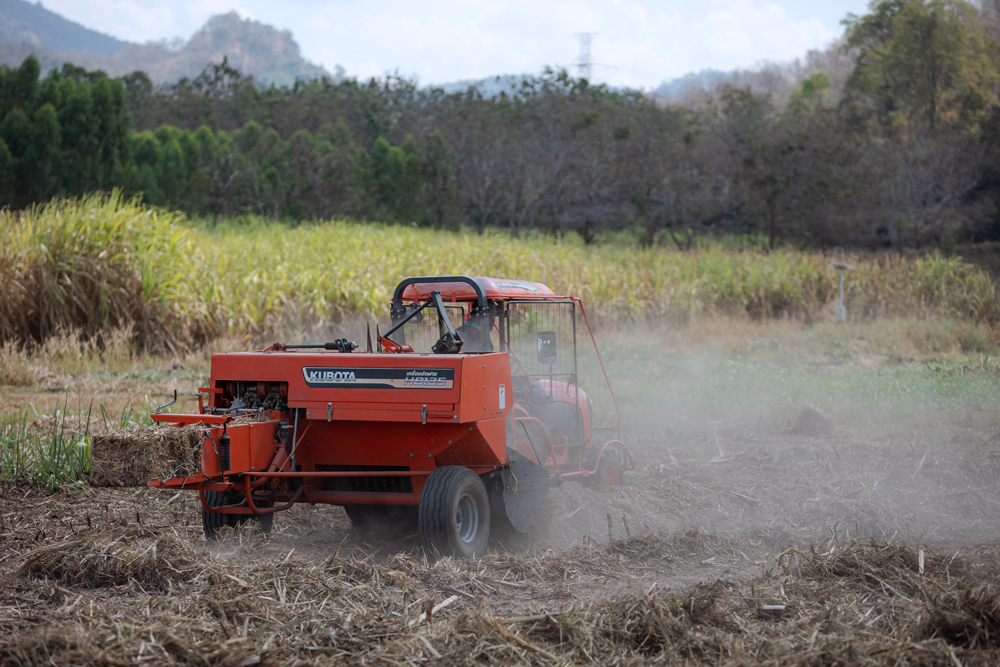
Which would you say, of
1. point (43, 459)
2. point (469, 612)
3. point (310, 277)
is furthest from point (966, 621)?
point (310, 277)

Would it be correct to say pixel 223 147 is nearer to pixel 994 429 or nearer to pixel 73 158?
pixel 73 158

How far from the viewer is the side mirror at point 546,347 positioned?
533cm

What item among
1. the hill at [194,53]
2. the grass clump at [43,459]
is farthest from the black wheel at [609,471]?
the hill at [194,53]

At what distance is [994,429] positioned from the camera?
782cm

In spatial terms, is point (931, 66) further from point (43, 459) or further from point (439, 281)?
point (43, 459)

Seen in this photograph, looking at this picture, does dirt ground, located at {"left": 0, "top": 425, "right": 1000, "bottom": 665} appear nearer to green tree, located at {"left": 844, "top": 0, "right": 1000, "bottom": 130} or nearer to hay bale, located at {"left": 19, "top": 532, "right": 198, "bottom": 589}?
hay bale, located at {"left": 19, "top": 532, "right": 198, "bottom": 589}

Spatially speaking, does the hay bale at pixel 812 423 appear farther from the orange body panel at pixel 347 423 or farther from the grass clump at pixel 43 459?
the grass clump at pixel 43 459

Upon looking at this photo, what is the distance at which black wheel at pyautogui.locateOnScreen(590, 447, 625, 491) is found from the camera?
625 cm

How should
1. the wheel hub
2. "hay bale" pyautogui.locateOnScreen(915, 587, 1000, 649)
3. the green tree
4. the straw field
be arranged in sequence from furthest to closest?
the green tree < the straw field < the wheel hub < "hay bale" pyautogui.locateOnScreen(915, 587, 1000, 649)

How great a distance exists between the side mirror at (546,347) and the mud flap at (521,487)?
782 millimetres

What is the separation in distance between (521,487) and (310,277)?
9.98 metres

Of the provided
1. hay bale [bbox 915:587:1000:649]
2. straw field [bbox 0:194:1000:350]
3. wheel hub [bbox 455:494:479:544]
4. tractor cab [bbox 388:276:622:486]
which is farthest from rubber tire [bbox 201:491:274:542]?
straw field [bbox 0:194:1000:350]

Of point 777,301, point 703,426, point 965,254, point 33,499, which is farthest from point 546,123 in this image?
point 33,499

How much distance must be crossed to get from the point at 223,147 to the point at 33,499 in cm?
2258
